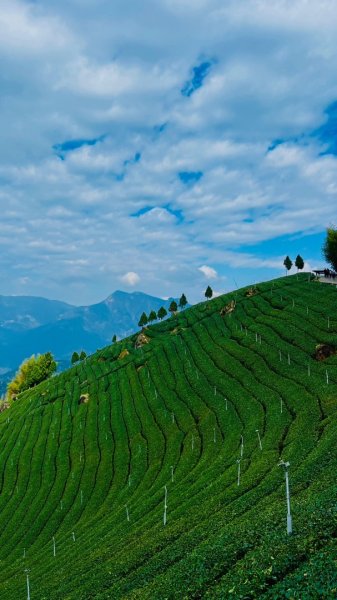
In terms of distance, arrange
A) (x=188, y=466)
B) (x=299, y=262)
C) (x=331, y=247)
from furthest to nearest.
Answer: (x=299, y=262)
(x=331, y=247)
(x=188, y=466)

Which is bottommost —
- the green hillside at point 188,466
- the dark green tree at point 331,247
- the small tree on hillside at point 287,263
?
the green hillside at point 188,466

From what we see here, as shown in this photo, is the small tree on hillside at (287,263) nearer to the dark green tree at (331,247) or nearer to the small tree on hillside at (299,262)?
the small tree on hillside at (299,262)

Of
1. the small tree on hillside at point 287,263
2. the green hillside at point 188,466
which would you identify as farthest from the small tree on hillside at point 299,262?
the green hillside at point 188,466

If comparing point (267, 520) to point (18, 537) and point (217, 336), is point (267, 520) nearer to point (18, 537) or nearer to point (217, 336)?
point (18, 537)

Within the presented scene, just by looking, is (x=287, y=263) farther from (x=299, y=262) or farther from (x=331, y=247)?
(x=331, y=247)

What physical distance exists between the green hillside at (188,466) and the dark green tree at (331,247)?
1008 centimetres

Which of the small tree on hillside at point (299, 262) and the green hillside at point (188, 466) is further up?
the small tree on hillside at point (299, 262)

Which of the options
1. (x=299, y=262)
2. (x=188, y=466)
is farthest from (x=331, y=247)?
(x=188, y=466)

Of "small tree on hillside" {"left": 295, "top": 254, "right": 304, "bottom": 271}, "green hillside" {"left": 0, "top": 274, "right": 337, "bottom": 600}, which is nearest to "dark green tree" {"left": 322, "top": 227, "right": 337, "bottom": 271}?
"green hillside" {"left": 0, "top": 274, "right": 337, "bottom": 600}

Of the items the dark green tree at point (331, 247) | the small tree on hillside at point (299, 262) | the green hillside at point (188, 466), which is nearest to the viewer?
the green hillside at point (188, 466)

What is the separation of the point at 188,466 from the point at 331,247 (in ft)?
297

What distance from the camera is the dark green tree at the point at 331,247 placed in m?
138

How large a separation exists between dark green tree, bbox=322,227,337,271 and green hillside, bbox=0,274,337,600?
33.1ft

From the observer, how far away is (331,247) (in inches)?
5502
